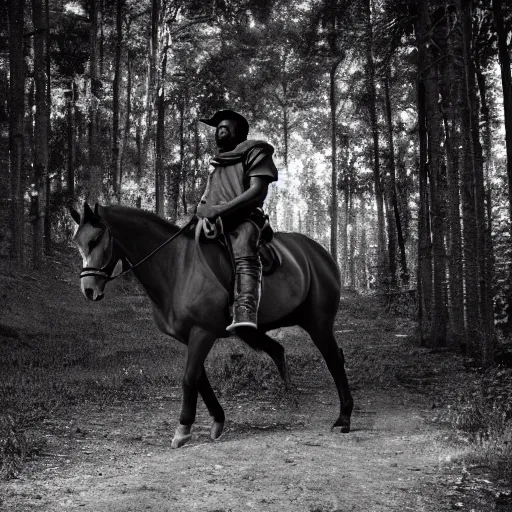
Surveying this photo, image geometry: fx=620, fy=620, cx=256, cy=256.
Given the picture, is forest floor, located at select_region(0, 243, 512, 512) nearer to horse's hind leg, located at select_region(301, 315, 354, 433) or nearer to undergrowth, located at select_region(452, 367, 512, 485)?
undergrowth, located at select_region(452, 367, 512, 485)

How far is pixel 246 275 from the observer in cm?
623

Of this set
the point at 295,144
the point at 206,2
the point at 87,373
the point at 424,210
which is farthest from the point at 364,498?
the point at 295,144

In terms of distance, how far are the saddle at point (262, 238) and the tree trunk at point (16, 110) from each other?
51.9 feet

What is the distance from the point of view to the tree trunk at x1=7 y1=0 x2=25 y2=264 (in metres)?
19.7

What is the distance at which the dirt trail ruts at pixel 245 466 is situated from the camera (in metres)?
4.55

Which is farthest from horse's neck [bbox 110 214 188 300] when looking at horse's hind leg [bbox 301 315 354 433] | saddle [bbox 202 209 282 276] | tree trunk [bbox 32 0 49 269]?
tree trunk [bbox 32 0 49 269]

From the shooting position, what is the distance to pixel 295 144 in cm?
4256

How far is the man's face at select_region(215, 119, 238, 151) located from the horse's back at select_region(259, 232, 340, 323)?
1.22 m

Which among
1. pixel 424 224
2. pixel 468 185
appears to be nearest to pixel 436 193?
pixel 424 224

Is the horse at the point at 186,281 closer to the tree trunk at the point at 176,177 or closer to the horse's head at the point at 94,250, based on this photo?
the horse's head at the point at 94,250

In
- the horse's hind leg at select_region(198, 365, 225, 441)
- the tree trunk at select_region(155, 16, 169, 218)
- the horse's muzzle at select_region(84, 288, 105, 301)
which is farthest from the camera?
the tree trunk at select_region(155, 16, 169, 218)

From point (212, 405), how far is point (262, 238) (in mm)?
1843

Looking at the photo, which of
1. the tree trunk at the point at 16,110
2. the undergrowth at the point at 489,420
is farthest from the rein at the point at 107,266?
the tree trunk at the point at 16,110

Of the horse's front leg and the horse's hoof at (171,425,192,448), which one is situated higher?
the horse's front leg
